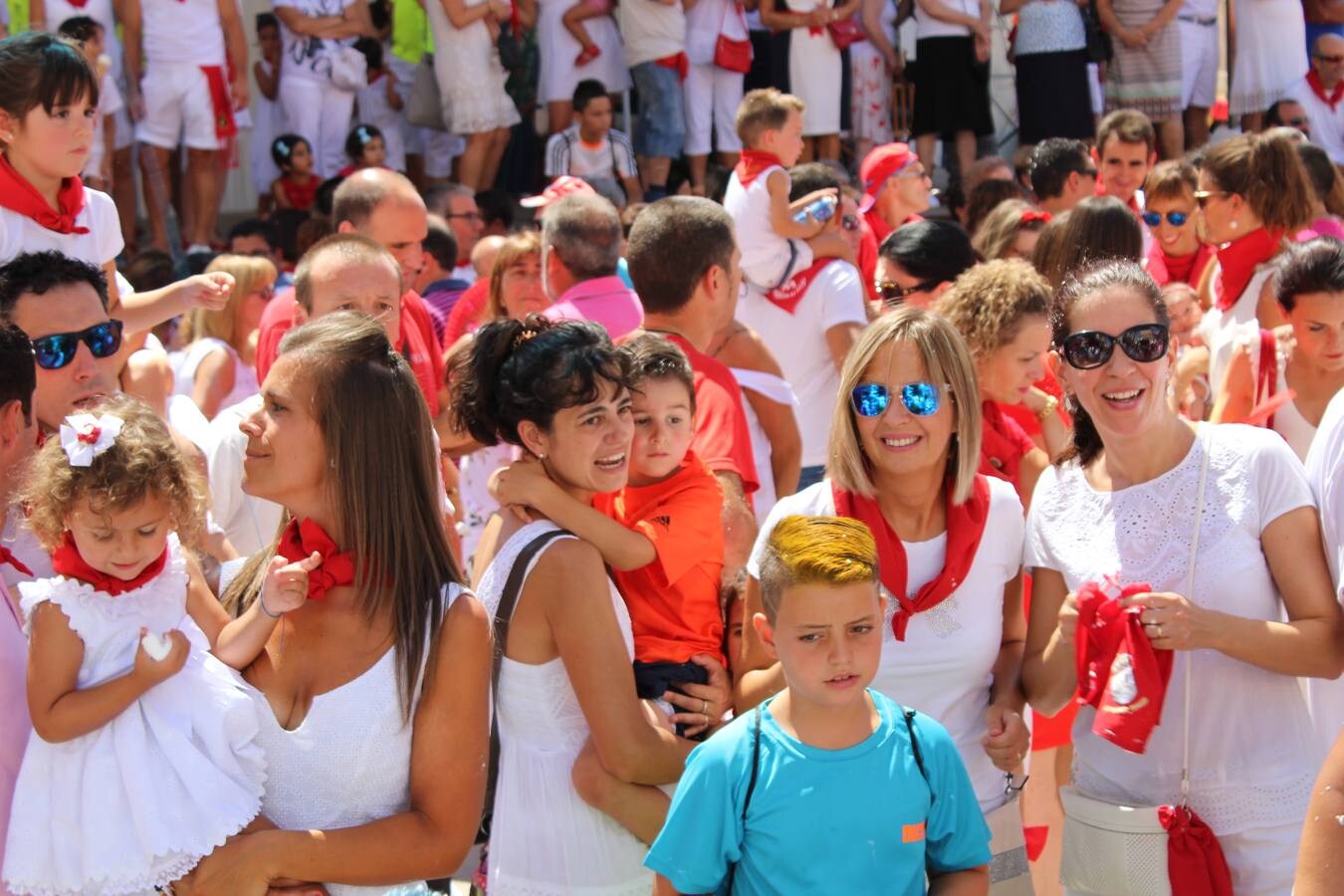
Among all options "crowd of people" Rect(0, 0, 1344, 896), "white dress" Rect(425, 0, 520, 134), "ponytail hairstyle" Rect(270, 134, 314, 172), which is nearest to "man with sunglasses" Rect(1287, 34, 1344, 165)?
"white dress" Rect(425, 0, 520, 134)

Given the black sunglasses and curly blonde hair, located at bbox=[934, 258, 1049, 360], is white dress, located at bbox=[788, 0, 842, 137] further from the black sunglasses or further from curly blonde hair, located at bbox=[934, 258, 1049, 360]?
curly blonde hair, located at bbox=[934, 258, 1049, 360]

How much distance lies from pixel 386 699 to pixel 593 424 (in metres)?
0.74

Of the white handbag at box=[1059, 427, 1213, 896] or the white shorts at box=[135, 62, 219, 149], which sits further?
the white shorts at box=[135, 62, 219, 149]

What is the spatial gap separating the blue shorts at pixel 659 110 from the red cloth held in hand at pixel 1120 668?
8385 millimetres

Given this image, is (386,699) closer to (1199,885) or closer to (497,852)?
(497,852)

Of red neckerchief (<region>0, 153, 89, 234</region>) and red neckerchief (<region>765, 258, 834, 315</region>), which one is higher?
red neckerchief (<region>0, 153, 89, 234</region>)

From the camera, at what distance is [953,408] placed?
328cm

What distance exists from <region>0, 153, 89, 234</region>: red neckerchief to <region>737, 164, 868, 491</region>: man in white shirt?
2564mm

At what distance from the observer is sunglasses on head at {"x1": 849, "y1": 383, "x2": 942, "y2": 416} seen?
3.21 meters

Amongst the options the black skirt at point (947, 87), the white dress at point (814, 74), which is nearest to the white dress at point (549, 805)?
the white dress at point (814, 74)

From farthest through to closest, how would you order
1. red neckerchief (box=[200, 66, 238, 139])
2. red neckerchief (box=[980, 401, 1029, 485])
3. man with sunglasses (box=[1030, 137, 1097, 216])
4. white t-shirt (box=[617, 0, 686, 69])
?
1. white t-shirt (box=[617, 0, 686, 69])
2. red neckerchief (box=[200, 66, 238, 139])
3. man with sunglasses (box=[1030, 137, 1097, 216])
4. red neckerchief (box=[980, 401, 1029, 485])

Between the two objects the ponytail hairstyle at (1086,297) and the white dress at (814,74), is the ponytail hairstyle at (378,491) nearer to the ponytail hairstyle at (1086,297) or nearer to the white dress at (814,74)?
the ponytail hairstyle at (1086,297)

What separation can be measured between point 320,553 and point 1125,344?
5.48 feet

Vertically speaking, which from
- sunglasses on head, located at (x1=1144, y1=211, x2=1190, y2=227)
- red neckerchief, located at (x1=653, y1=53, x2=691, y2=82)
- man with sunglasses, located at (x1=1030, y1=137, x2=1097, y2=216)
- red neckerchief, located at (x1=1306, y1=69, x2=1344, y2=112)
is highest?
red neckerchief, located at (x1=653, y1=53, x2=691, y2=82)
